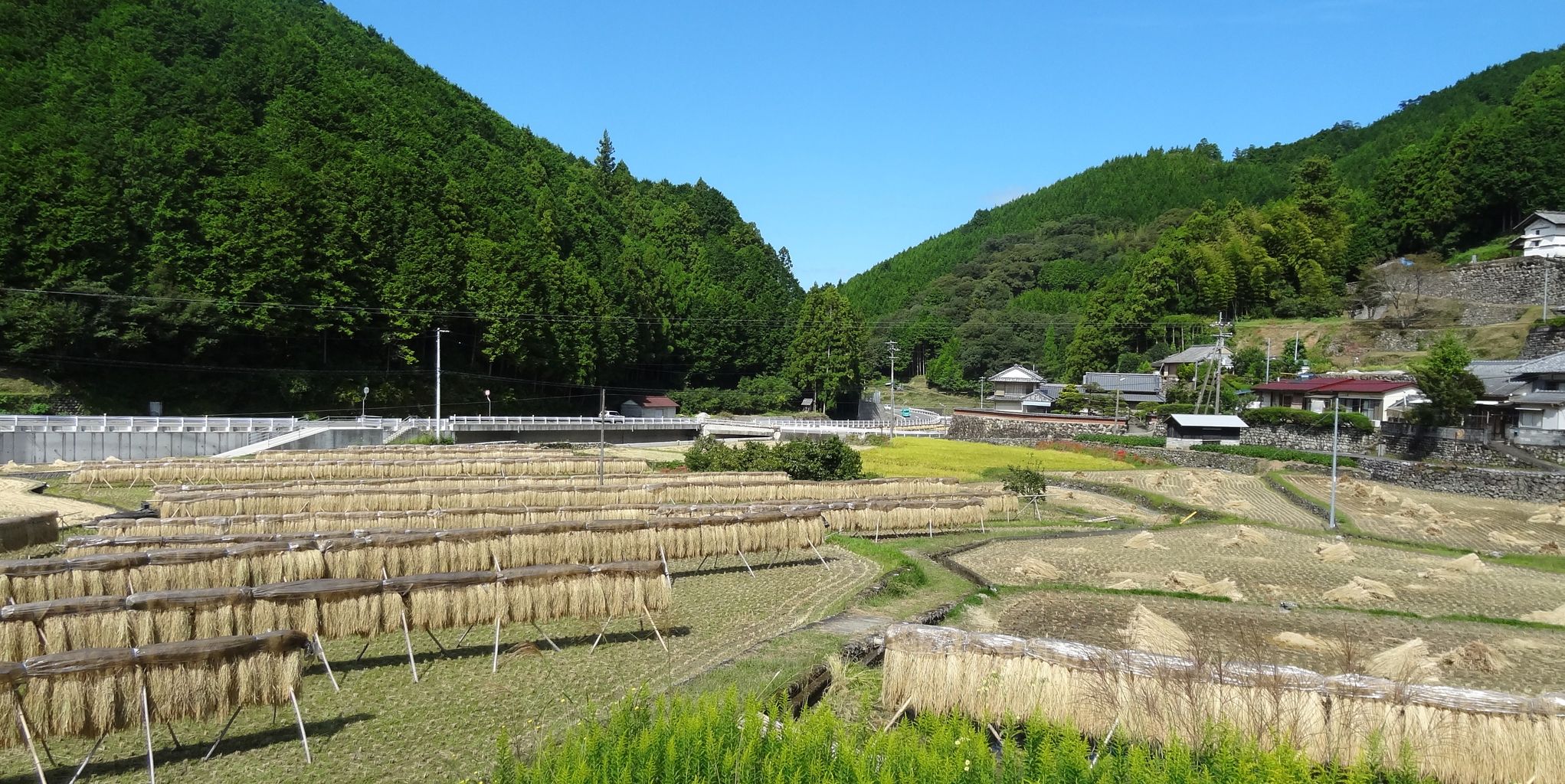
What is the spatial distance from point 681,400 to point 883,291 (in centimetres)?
8652

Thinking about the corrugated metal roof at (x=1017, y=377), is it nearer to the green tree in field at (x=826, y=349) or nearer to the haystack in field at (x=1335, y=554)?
the green tree in field at (x=826, y=349)

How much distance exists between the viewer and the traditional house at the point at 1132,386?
2931 inches

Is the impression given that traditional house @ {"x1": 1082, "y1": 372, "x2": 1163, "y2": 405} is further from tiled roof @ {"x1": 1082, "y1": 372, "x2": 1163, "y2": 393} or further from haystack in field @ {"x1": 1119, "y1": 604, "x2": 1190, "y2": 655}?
haystack in field @ {"x1": 1119, "y1": 604, "x2": 1190, "y2": 655}

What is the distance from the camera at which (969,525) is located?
27172mm

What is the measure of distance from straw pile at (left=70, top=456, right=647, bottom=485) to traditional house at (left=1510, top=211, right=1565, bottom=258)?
83.0 metres

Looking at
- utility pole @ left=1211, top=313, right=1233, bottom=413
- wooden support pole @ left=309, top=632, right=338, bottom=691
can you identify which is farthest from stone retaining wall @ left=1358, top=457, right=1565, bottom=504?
wooden support pole @ left=309, top=632, right=338, bottom=691

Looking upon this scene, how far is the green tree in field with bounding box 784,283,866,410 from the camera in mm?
84188

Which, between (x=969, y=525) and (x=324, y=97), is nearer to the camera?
(x=969, y=525)

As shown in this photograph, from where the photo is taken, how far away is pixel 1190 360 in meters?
75.7

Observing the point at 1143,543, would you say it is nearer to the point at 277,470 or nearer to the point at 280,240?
the point at 277,470

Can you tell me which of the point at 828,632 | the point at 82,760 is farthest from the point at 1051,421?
the point at 82,760

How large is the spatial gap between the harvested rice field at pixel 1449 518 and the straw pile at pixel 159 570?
106 ft

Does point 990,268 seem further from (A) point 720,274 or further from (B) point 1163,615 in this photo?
(B) point 1163,615

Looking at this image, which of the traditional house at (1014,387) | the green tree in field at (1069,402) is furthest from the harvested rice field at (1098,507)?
the traditional house at (1014,387)
